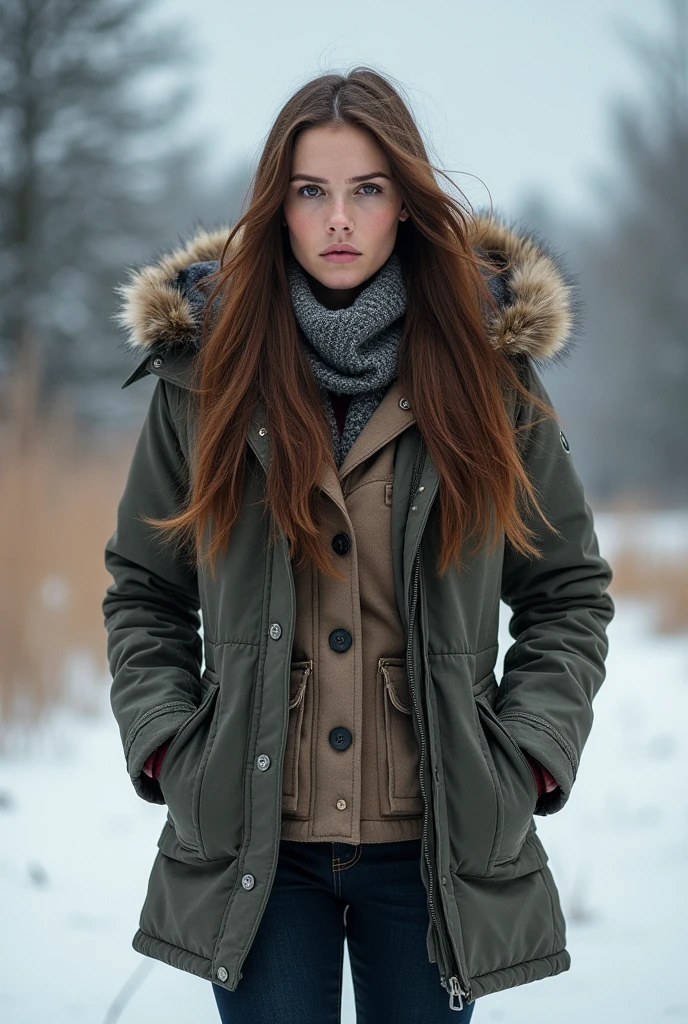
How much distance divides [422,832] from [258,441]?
2.47 ft

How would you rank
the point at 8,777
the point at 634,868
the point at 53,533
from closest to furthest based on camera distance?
the point at 634,868, the point at 8,777, the point at 53,533

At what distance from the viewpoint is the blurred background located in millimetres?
3102

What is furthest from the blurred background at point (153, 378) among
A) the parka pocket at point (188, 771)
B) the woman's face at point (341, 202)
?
the parka pocket at point (188, 771)

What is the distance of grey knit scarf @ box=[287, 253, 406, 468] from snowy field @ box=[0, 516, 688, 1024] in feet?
6.51

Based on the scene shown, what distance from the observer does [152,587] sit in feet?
6.67

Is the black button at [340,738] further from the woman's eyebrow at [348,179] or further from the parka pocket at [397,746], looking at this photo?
the woman's eyebrow at [348,179]

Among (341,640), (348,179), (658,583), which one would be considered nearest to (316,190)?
(348,179)

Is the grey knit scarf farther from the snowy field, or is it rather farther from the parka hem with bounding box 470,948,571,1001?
the snowy field

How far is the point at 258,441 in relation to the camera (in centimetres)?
182

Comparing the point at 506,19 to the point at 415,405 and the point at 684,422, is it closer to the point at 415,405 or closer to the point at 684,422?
the point at 684,422

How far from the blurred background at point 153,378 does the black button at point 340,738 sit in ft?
3.60

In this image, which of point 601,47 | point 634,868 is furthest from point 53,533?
point 601,47

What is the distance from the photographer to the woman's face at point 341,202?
6.08ft

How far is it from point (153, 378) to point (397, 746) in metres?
11.9
